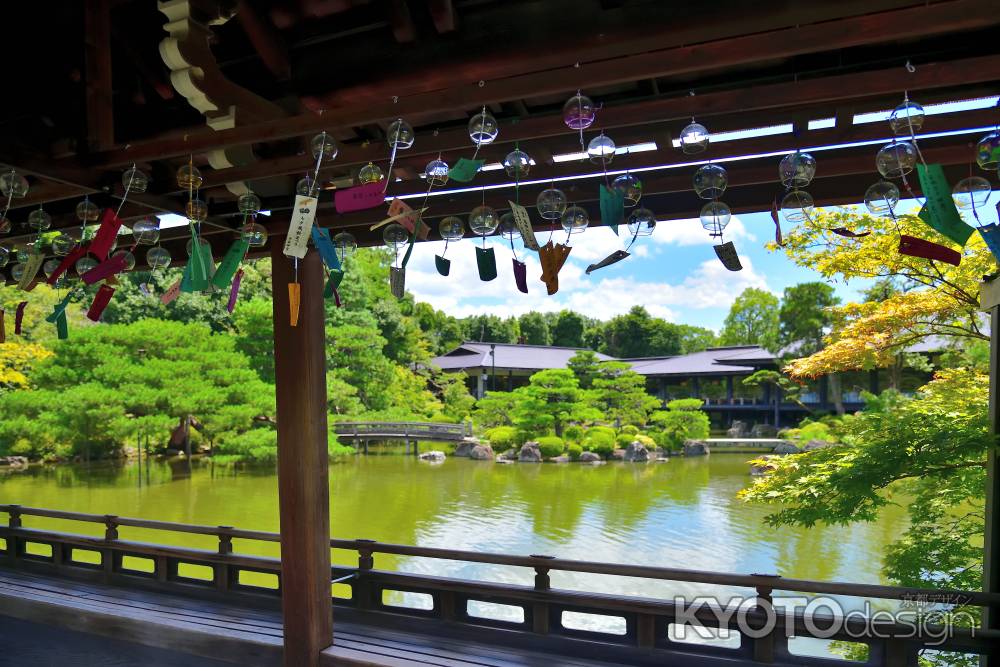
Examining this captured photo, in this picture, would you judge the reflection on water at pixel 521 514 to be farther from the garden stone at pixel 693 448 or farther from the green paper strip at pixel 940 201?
the green paper strip at pixel 940 201

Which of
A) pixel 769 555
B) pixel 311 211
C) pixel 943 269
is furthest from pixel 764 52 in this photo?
pixel 769 555

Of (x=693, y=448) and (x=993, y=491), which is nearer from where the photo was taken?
(x=993, y=491)

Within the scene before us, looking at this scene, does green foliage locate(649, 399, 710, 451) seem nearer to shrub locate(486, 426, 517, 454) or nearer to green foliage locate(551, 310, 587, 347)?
shrub locate(486, 426, 517, 454)

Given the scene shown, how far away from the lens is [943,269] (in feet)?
15.2

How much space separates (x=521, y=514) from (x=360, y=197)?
347 inches

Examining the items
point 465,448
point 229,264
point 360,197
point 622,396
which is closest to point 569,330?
point 622,396

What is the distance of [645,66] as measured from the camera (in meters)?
1.43

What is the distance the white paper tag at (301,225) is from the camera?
1850mm

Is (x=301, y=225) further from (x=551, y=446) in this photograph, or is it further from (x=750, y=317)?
(x=750, y=317)

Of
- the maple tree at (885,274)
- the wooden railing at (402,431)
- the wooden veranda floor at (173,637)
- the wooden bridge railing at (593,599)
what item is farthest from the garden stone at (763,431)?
the wooden veranda floor at (173,637)

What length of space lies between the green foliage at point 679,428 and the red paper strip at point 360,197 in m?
15.3

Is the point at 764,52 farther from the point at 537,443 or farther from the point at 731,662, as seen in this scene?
the point at 537,443

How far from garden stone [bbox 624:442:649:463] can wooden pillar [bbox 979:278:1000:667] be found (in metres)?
12.9

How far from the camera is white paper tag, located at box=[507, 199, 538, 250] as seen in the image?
1839 millimetres
